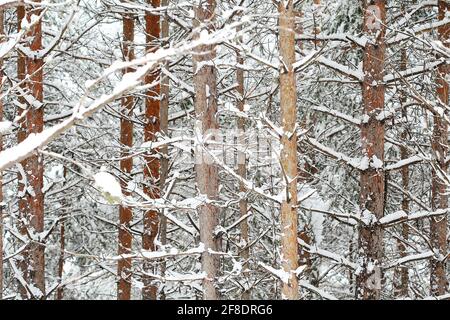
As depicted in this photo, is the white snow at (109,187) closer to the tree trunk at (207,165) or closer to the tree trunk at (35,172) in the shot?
the tree trunk at (207,165)

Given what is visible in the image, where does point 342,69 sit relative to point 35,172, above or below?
above

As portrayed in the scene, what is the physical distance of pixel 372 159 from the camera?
334 inches

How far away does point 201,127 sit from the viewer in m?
7.37

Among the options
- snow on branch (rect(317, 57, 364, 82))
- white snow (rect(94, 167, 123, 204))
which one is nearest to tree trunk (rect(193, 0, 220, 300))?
snow on branch (rect(317, 57, 364, 82))

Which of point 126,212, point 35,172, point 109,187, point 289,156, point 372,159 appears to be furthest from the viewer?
point 126,212

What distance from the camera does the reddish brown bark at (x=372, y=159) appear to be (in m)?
8.44

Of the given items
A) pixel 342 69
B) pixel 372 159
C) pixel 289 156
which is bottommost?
pixel 289 156

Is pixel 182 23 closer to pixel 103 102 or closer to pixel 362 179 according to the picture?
pixel 362 179

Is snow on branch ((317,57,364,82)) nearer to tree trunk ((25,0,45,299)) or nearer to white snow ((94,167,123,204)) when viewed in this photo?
tree trunk ((25,0,45,299))

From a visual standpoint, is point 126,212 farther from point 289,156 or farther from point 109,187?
point 109,187

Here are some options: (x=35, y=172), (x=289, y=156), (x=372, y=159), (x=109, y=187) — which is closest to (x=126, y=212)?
(x=35, y=172)

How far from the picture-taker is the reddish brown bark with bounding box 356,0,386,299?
27.7ft

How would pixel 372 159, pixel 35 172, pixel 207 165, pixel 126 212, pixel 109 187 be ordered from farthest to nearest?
pixel 126 212
pixel 35 172
pixel 372 159
pixel 207 165
pixel 109 187
